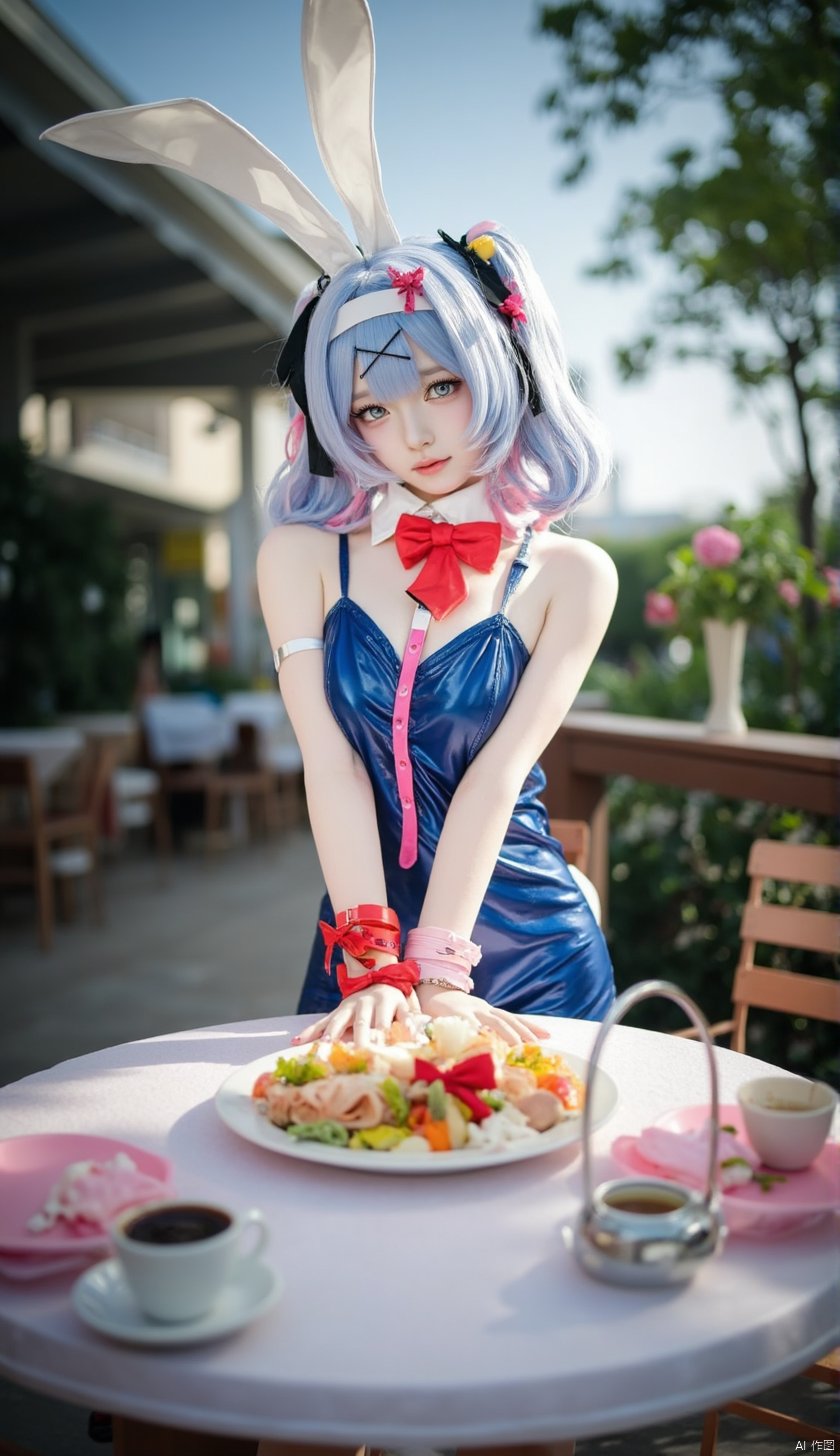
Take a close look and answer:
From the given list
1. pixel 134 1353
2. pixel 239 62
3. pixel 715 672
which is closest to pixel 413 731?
pixel 134 1353

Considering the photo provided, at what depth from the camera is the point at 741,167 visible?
229 inches

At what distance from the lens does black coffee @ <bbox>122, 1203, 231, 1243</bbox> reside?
898 mm

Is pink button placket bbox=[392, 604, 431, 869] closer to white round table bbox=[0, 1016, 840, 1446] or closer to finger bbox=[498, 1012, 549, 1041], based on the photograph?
finger bbox=[498, 1012, 549, 1041]

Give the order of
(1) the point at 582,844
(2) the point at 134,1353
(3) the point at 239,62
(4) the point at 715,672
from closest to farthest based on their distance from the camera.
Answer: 1. (2) the point at 134,1353
2. (1) the point at 582,844
3. (4) the point at 715,672
4. (3) the point at 239,62

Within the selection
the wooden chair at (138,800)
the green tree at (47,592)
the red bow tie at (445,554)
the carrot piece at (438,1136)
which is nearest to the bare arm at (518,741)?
the red bow tie at (445,554)

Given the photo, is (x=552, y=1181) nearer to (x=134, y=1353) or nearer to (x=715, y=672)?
(x=134, y=1353)

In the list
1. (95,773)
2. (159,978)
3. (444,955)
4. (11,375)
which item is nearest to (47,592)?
(11,375)

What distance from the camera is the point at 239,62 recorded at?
5.95 m

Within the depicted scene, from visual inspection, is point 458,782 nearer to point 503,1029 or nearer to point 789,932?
point 503,1029

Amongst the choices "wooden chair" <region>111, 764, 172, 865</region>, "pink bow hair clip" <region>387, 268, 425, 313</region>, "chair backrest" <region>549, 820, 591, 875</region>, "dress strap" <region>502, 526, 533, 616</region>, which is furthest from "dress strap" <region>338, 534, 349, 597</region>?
"wooden chair" <region>111, 764, 172, 865</region>

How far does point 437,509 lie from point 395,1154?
3.35ft

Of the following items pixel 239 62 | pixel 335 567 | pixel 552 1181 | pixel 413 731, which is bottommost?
pixel 552 1181

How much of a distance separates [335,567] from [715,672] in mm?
1964

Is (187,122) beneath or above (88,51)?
beneath
